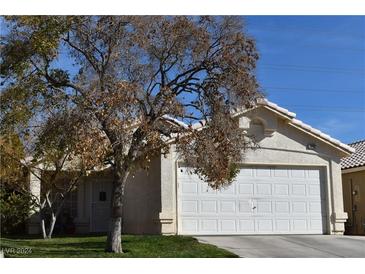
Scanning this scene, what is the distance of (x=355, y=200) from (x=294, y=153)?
403 centimetres

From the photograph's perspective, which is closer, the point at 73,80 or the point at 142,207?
the point at 73,80

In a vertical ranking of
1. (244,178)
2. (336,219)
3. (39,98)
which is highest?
(39,98)

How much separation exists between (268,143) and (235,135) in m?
5.28

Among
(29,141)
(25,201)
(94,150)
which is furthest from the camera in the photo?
(25,201)

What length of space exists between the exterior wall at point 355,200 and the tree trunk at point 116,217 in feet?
35.1

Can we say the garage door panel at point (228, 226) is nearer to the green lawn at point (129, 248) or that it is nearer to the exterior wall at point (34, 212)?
the green lawn at point (129, 248)

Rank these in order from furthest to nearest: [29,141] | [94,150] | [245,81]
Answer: [29,141] → [245,81] → [94,150]

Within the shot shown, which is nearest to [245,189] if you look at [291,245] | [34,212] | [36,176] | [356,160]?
[291,245]

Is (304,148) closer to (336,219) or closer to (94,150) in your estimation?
(336,219)

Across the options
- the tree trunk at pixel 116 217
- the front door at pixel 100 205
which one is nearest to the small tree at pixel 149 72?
the tree trunk at pixel 116 217

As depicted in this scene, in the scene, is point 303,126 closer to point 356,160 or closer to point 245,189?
point 245,189

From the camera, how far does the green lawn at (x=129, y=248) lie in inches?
528

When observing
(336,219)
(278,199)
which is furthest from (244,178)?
(336,219)

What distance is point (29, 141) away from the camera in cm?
1545
